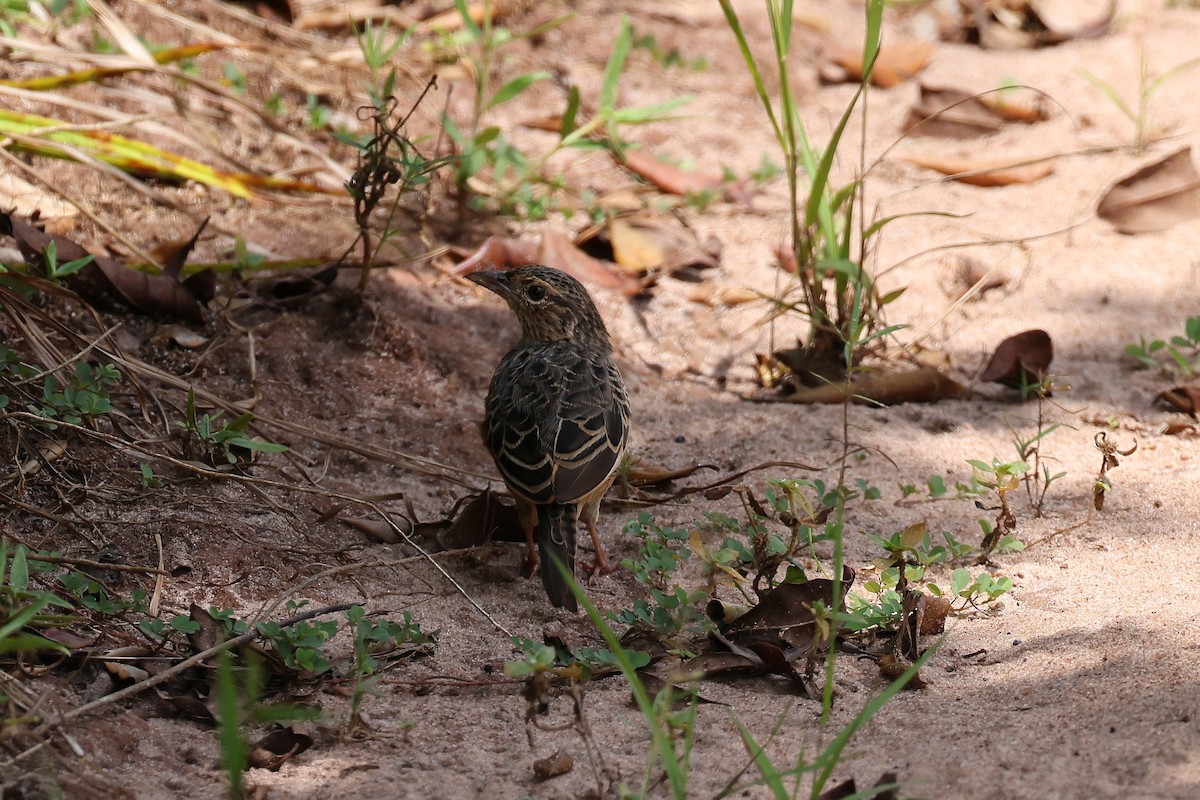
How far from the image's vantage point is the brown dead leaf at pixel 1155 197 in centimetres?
663

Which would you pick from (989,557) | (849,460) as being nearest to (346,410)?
(849,460)

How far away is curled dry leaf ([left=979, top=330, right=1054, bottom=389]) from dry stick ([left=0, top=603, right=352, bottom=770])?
129 inches

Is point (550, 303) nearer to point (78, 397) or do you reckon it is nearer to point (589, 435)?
point (589, 435)

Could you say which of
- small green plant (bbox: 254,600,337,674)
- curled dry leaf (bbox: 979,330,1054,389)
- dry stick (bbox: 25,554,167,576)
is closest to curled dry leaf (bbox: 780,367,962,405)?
curled dry leaf (bbox: 979,330,1054,389)

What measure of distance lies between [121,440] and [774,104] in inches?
229

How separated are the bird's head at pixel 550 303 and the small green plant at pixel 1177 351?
2.44m

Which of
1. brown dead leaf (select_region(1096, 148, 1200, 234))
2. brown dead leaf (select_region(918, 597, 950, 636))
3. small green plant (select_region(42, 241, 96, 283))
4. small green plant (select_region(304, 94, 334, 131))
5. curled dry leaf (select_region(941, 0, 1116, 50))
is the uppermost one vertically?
curled dry leaf (select_region(941, 0, 1116, 50))

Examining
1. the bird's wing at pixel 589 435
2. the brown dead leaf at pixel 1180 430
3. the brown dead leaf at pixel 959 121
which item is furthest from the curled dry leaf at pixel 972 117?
the bird's wing at pixel 589 435

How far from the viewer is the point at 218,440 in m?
4.21

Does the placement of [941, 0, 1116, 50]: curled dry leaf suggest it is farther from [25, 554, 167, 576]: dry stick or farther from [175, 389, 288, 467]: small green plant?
[25, 554, 167, 576]: dry stick

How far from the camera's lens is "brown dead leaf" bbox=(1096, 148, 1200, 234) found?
663 centimetres

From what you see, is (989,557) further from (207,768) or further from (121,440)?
(121,440)

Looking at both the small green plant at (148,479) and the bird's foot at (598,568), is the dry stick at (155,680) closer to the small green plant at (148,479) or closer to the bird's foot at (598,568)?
the small green plant at (148,479)

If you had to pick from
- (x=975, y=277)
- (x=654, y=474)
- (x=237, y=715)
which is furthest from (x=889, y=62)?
(x=237, y=715)
